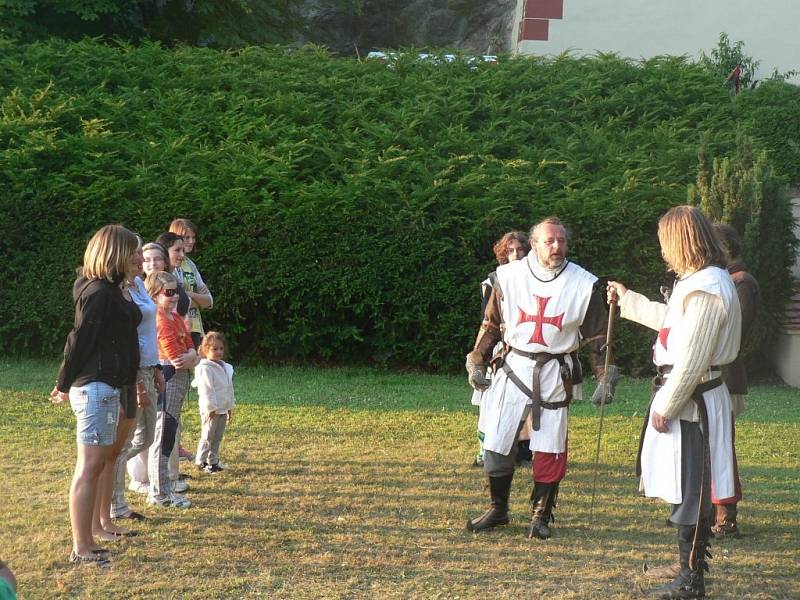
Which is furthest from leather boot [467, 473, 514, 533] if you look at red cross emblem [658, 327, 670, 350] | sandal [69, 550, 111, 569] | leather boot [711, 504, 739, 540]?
sandal [69, 550, 111, 569]

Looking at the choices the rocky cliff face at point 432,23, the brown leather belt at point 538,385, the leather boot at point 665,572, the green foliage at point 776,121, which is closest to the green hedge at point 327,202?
the green foliage at point 776,121

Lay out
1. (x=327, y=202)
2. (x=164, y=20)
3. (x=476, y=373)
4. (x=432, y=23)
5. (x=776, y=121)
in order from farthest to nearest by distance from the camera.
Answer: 1. (x=432, y=23)
2. (x=164, y=20)
3. (x=776, y=121)
4. (x=327, y=202)
5. (x=476, y=373)


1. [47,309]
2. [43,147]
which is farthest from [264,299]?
[43,147]

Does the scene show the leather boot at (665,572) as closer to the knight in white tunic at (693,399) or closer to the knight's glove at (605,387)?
the knight in white tunic at (693,399)

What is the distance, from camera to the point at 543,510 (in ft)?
20.4

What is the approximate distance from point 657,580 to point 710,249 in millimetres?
1792

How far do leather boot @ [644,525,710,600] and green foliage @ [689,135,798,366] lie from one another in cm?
709

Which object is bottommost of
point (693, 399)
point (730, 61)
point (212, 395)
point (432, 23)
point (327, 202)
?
point (212, 395)

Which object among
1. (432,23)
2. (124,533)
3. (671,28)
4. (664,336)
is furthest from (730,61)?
(124,533)

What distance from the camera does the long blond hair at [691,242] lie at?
16.8 feet

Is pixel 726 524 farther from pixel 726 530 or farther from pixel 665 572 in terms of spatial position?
pixel 665 572

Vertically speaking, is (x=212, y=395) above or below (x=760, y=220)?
below

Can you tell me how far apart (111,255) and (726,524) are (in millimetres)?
3979

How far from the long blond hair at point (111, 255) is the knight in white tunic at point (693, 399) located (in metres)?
2.77
